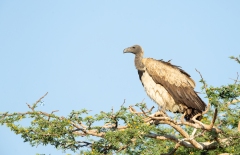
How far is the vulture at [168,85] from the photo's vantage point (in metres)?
12.0

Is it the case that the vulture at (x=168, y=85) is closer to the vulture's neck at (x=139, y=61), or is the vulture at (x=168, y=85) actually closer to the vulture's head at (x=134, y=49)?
the vulture's neck at (x=139, y=61)

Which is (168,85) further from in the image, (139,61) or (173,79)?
(139,61)

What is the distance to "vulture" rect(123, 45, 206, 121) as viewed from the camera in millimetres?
12016

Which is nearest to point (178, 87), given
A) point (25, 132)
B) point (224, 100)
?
point (224, 100)

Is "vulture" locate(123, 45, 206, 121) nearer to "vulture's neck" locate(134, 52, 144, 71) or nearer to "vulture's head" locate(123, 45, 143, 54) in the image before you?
"vulture's neck" locate(134, 52, 144, 71)

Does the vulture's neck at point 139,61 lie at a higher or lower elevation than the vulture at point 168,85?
higher

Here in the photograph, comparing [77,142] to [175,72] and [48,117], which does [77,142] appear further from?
[175,72]

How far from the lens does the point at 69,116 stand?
367 inches

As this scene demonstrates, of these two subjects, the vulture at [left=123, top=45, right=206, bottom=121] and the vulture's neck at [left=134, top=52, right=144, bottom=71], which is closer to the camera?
the vulture at [left=123, top=45, right=206, bottom=121]

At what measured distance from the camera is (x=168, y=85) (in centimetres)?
1242

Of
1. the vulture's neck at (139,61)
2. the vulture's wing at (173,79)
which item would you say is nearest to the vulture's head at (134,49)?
the vulture's neck at (139,61)

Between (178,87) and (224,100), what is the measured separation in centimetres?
366

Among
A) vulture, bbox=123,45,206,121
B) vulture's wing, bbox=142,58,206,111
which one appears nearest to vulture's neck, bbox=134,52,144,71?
vulture, bbox=123,45,206,121

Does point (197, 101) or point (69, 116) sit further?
point (197, 101)
